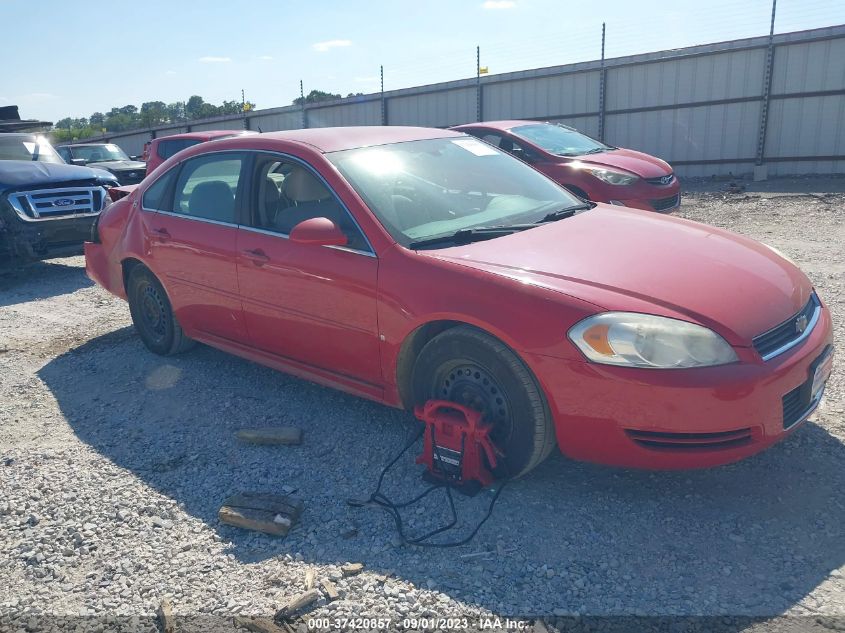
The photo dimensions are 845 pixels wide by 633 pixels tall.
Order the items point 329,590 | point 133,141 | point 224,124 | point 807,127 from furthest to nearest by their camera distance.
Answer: point 133,141, point 224,124, point 807,127, point 329,590

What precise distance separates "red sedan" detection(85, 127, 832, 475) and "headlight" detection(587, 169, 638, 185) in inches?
180

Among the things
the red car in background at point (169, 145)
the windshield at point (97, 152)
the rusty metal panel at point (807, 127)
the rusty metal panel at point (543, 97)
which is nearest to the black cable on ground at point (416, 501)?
the red car in background at point (169, 145)

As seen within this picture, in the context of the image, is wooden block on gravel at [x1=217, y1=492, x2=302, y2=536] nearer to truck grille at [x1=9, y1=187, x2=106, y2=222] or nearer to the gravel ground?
the gravel ground

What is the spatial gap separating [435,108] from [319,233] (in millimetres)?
16290

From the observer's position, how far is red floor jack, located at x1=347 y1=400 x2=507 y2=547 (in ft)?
10.9

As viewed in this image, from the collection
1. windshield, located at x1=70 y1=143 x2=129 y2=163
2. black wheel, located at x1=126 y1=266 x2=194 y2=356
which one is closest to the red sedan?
black wheel, located at x1=126 y1=266 x2=194 y2=356

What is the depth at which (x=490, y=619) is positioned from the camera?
2.60 m

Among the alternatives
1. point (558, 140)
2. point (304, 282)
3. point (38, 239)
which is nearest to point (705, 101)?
point (558, 140)

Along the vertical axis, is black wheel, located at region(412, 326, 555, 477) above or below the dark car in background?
below

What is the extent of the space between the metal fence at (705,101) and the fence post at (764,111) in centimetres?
2

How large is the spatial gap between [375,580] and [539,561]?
25.7 inches

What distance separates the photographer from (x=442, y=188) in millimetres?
4184

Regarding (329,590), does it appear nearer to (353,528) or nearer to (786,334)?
(353,528)

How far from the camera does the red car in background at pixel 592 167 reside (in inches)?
358
